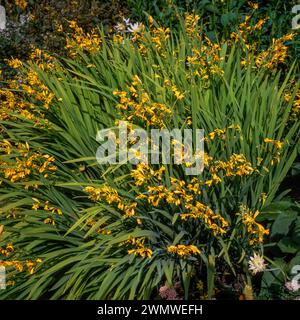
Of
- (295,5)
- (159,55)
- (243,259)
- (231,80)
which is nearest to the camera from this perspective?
(243,259)

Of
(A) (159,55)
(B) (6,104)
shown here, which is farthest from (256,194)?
(B) (6,104)

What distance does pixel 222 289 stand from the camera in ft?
9.64

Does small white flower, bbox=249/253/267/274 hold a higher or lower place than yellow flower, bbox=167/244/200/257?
lower

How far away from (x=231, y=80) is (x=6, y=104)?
1.54 metres

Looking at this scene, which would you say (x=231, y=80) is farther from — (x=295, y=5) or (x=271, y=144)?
(x=295, y=5)

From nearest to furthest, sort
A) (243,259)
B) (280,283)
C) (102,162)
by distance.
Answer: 1. (280,283)
2. (243,259)
3. (102,162)

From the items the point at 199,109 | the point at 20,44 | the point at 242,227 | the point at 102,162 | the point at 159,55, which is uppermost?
the point at 20,44

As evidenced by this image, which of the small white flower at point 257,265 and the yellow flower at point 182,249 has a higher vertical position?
the yellow flower at point 182,249

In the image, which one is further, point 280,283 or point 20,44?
point 20,44

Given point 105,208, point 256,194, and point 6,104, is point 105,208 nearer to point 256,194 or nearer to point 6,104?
point 256,194

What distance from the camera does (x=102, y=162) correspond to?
3064mm

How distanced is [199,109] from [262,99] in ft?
1.23

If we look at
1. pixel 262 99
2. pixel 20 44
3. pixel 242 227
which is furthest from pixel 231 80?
pixel 20 44

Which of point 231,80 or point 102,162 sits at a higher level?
point 231,80
